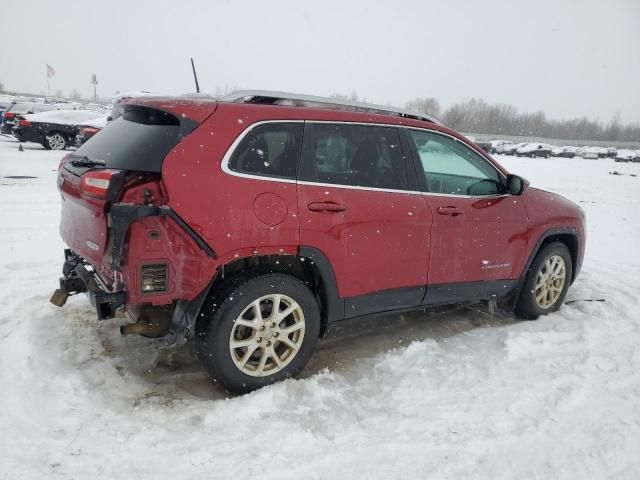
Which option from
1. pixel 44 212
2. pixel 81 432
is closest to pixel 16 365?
pixel 81 432

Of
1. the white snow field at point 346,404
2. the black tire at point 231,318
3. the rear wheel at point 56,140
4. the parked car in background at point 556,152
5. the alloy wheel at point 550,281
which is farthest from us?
the parked car in background at point 556,152

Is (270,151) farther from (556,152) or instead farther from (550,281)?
(556,152)

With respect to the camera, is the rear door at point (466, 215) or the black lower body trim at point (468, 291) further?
the black lower body trim at point (468, 291)

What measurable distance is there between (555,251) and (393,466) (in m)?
3.03

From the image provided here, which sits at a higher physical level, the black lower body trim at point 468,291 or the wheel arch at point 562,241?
the wheel arch at point 562,241

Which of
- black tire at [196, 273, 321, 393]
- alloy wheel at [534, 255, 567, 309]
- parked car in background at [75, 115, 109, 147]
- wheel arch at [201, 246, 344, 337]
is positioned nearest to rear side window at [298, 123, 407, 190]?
wheel arch at [201, 246, 344, 337]

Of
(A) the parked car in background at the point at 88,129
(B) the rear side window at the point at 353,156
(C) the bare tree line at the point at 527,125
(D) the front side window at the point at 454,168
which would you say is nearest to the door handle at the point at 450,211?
(D) the front side window at the point at 454,168

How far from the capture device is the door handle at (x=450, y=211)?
3.61 meters

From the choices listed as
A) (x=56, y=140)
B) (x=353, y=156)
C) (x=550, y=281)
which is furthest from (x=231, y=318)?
(x=56, y=140)

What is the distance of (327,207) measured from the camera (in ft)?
10.0

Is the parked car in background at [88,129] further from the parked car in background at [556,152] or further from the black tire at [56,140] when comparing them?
the parked car in background at [556,152]

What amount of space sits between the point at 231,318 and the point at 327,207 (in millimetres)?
926

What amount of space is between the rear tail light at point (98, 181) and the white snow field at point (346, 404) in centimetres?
124

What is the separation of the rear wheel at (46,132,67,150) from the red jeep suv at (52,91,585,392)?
16.5 metres
